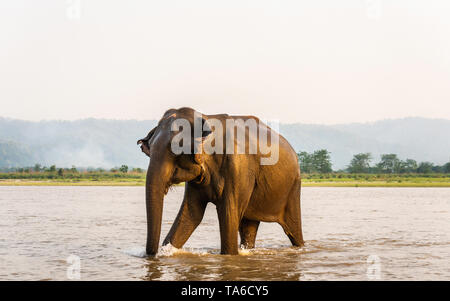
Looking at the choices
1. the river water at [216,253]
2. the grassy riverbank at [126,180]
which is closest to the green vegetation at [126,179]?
the grassy riverbank at [126,180]

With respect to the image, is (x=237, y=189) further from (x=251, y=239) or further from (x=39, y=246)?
(x=39, y=246)

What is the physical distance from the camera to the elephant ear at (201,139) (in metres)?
11.5

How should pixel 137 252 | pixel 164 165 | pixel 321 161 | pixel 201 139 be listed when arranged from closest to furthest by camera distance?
pixel 164 165 < pixel 201 139 < pixel 137 252 < pixel 321 161

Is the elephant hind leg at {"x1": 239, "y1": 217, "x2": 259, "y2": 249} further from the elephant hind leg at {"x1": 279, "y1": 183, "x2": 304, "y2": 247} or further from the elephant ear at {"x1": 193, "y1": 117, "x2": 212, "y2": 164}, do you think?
the elephant ear at {"x1": 193, "y1": 117, "x2": 212, "y2": 164}

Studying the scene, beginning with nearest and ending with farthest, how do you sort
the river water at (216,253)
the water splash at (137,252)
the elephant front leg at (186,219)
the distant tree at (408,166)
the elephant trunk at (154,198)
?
the river water at (216,253), the elephant trunk at (154,198), the elephant front leg at (186,219), the water splash at (137,252), the distant tree at (408,166)

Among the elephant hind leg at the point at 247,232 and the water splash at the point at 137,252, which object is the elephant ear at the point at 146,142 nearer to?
the water splash at the point at 137,252

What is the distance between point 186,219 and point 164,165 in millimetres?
1732

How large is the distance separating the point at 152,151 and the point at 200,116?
1202 mm

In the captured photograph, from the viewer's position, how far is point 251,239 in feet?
45.8

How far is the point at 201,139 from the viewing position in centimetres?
1153

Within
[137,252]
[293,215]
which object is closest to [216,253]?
[137,252]

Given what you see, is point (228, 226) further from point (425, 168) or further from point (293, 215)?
point (425, 168)

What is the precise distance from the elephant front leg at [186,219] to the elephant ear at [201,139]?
1.17 m

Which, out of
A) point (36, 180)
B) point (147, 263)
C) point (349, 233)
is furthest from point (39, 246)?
point (36, 180)
